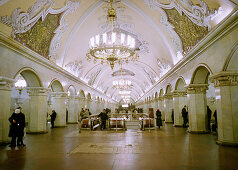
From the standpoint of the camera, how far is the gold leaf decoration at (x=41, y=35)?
8991 millimetres

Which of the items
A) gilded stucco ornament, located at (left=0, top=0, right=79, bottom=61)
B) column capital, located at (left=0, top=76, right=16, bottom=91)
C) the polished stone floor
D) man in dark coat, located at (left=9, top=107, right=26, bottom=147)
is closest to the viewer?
the polished stone floor

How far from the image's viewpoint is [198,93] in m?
10.1

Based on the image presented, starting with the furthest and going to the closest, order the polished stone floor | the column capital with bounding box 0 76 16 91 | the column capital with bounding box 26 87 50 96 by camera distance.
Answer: the column capital with bounding box 26 87 50 96 → the column capital with bounding box 0 76 16 91 → the polished stone floor

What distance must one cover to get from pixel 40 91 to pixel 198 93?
9124 millimetres

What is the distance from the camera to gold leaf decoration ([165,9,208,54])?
29.1 ft

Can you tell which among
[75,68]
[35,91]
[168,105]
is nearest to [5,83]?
[35,91]

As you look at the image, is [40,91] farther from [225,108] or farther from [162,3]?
[225,108]

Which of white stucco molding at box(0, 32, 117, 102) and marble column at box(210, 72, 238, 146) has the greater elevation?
white stucco molding at box(0, 32, 117, 102)

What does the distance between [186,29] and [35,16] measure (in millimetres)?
7822

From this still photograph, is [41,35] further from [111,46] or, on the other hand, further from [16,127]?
[16,127]

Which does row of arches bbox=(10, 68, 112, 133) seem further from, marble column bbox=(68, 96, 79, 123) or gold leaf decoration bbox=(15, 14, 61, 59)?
gold leaf decoration bbox=(15, 14, 61, 59)

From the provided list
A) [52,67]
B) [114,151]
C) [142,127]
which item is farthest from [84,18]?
[114,151]

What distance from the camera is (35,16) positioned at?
8.89 meters

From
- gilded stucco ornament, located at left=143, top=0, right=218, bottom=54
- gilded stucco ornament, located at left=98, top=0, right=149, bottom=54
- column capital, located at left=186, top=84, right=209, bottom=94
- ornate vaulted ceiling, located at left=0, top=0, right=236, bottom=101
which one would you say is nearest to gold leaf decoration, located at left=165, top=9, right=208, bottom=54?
ornate vaulted ceiling, located at left=0, top=0, right=236, bottom=101
